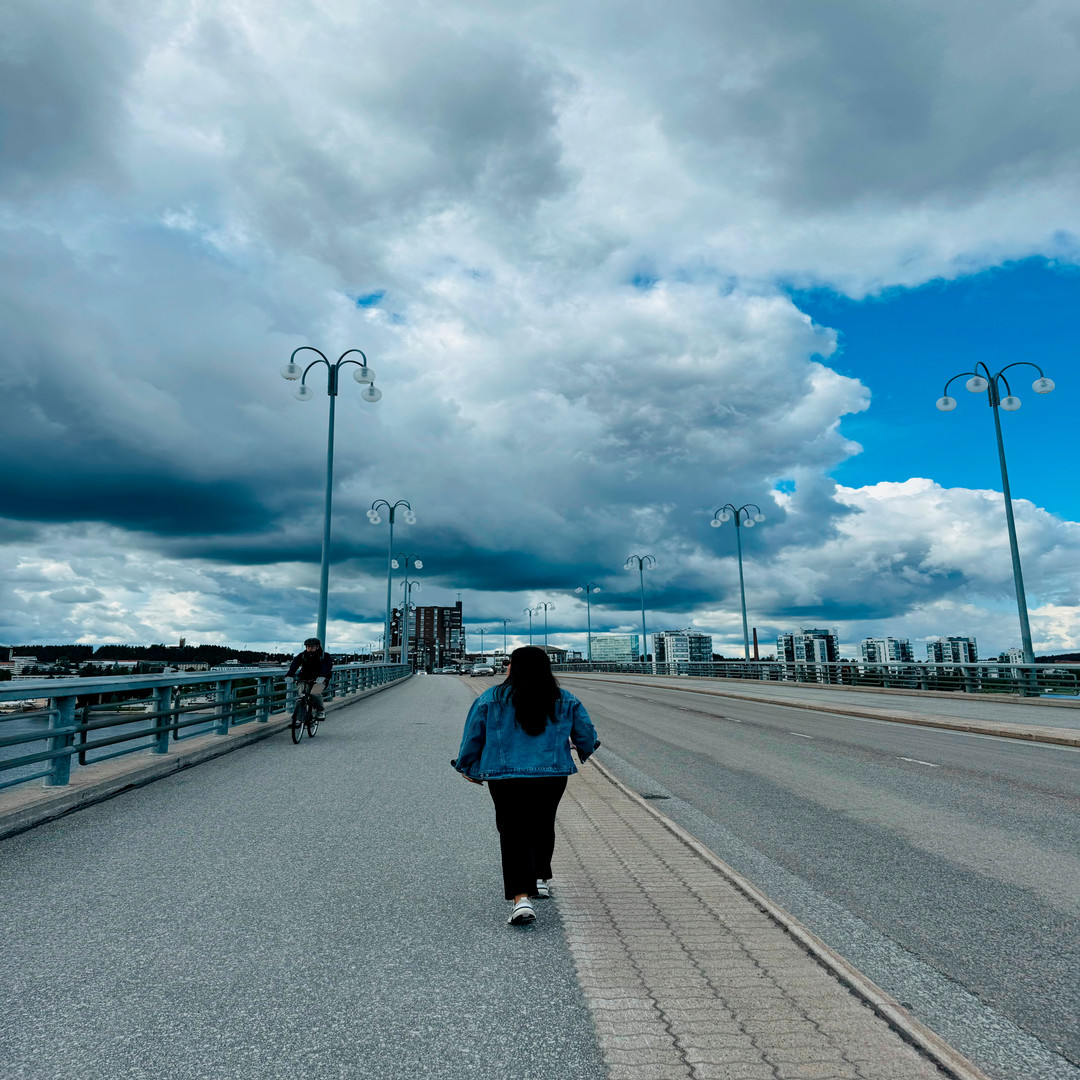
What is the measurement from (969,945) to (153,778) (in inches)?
357

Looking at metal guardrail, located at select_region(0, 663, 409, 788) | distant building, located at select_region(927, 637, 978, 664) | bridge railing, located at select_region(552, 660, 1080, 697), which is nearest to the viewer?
metal guardrail, located at select_region(0, 663, 409, 788)

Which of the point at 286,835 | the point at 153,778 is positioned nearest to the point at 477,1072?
the point at 286,835

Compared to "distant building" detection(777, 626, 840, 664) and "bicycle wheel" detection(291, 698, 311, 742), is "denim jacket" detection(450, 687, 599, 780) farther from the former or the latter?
"distant building" detection(777, 626, 840, 664)

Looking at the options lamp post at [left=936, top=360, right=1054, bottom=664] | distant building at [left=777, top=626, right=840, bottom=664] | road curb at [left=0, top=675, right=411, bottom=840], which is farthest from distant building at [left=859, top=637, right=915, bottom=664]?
road curb at [left=0, top=675, right=411, bottom=840]

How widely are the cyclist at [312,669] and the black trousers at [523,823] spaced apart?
34.9 ft

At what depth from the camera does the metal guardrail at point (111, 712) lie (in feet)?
24.5

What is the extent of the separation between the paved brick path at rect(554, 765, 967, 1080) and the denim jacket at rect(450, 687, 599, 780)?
91 centimetres

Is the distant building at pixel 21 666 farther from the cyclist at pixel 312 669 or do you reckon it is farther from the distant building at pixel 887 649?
the distant building at pixel 887 649

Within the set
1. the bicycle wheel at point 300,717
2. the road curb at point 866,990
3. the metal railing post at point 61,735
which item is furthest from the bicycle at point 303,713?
the road curb at point 866,990

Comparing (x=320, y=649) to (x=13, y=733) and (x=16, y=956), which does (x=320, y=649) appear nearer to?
(x=13, y=733)

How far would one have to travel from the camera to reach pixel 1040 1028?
133 inches

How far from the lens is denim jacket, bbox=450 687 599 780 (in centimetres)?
474

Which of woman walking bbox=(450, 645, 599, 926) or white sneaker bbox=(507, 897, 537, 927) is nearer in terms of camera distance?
white sneaker bbox=(507, 897, 537, 927)

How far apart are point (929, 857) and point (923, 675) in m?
27.0
